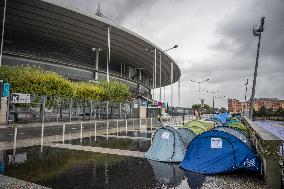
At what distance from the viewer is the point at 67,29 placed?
57.9m

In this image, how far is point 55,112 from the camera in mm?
40531

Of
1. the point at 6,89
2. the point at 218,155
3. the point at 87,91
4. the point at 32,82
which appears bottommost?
the point at 218,155

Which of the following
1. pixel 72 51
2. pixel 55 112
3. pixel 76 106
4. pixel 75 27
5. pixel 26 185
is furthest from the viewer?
pixel 72 51

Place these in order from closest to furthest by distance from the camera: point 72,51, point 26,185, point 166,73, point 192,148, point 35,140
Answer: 1. point 26,185
2. point 192,148
3. point 35,140
4. point 72,51
5. point 166,73

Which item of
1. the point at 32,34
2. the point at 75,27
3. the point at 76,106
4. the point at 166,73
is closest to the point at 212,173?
the point at 76,106

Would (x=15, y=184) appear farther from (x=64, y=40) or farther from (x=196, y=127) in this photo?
(x=64, y=40)

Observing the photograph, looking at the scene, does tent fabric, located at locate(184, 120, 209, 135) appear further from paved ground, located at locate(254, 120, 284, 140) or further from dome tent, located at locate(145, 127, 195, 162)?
paved ground, located at locate(254, 120, 284, 140)

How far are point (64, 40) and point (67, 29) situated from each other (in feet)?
19.1

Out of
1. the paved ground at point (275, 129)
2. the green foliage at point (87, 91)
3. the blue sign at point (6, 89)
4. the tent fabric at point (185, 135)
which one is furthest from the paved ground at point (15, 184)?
the green foliage at point (87, 91)

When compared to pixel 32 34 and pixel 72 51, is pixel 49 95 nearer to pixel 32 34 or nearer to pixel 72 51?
pixel 32 34

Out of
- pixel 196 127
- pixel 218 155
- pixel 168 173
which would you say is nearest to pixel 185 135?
pixel 196 127

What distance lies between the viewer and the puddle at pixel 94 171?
8.39 metres

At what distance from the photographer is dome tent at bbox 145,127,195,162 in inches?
465

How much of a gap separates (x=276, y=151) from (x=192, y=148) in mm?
3303
